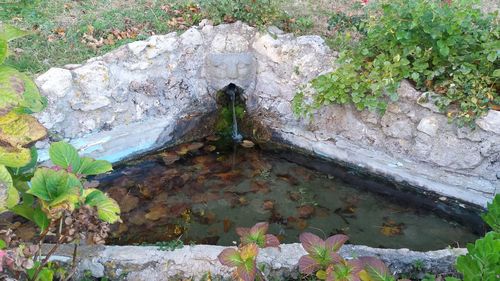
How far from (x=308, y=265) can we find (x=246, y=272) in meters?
0.29

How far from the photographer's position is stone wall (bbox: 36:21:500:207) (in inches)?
161

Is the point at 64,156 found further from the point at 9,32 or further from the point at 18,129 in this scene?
the point at 9,32

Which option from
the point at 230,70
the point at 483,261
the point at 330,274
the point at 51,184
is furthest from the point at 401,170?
the point at 51,184

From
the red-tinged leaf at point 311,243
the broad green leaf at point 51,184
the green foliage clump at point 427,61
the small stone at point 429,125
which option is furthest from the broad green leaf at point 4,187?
the small stone at point 429,125

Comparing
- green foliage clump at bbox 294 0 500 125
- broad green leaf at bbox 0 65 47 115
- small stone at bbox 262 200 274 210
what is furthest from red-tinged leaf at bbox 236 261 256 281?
green foliage clump at bbox 294 0 500 125

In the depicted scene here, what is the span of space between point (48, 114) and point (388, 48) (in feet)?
9.66

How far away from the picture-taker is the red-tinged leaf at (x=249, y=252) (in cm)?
221

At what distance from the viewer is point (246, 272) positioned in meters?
2.18

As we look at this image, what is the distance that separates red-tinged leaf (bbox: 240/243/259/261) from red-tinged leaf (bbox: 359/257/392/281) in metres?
0.48

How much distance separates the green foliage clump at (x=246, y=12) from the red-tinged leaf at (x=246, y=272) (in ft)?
10.7

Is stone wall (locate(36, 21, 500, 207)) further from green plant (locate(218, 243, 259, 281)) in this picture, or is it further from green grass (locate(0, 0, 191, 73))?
green plant (locate(218, 243, 259, 281))

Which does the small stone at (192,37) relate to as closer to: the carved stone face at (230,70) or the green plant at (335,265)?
the carved stone face at (230,70)

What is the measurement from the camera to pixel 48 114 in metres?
4.08

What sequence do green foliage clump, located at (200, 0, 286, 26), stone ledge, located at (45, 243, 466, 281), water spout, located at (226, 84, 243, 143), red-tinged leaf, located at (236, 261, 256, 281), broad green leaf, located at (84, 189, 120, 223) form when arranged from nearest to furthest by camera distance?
broad green leaf, located at (84, 189, 120, 223) → red-tinged leaf, located at (236, 261, 256, 281) → stone ledge, located at (45, 243, 466, 281) → green foliage clump, located at (200, 0, 286, 26) → water spout, located at (226, 84, 243, 143)
